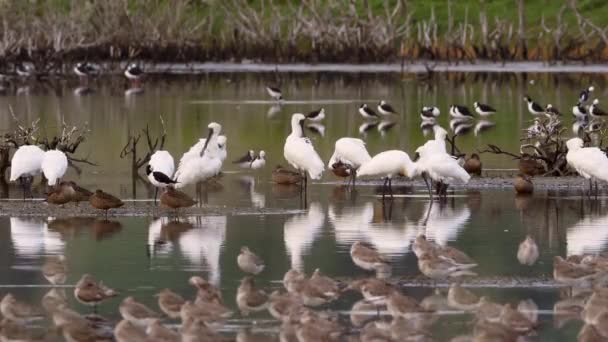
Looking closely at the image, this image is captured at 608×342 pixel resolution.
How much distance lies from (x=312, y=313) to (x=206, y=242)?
475cm

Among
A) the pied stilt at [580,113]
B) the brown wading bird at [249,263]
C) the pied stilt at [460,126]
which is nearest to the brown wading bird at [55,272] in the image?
the brown wading bird at [249,263]

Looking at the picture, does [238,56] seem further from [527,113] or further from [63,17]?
[527,113]

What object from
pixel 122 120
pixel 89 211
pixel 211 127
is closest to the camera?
pixel 89 211

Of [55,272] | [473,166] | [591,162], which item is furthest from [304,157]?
[55,272]

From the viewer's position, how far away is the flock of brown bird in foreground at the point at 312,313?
397 inches

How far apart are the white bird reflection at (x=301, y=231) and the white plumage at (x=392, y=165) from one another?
73 cm

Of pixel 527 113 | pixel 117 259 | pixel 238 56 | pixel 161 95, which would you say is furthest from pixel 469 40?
pixel 117 259

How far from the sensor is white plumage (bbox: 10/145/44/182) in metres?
18.2

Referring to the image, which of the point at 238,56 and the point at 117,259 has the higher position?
the point at 238,56

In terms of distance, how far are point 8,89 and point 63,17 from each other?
11.9 m

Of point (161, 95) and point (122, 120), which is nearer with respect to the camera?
point (122, 120)

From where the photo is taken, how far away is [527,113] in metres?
34.4

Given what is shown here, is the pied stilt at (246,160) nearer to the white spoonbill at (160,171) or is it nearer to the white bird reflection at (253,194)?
the white bird reflection at (253,194)

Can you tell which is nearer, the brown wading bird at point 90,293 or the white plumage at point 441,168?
the brown wading bird at point 90,293
